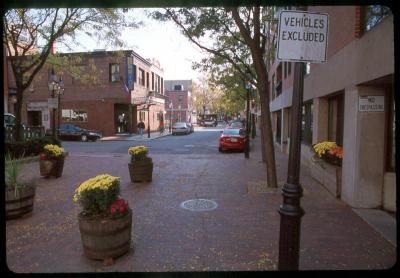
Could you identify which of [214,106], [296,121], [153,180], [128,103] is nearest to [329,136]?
[153,180]

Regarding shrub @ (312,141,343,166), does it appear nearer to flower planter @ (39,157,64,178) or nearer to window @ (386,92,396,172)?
window @ (386,92,396,172)

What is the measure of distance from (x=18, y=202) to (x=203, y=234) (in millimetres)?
3479

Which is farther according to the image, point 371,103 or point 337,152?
point 337,152

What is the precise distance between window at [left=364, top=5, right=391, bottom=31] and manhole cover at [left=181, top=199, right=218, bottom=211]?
4.74m

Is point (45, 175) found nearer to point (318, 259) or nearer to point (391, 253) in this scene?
point (318, 259)

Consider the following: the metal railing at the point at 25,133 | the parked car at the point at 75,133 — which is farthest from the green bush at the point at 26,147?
the parked car at the point at 75,133

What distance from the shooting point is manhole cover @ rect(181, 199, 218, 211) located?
704 centimetres

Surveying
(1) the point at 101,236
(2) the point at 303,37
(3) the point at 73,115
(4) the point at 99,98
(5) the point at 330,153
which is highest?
(4) the point at 99,98

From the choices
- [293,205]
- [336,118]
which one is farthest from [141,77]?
[293,205]

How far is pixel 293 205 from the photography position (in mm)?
3910

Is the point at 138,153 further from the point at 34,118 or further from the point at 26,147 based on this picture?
the point at 34,118

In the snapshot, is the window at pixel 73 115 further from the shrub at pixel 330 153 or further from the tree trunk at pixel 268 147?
the shrub at pixel 330 153

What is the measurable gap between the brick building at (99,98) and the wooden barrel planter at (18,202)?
2714cm

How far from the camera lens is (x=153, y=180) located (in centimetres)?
1031
